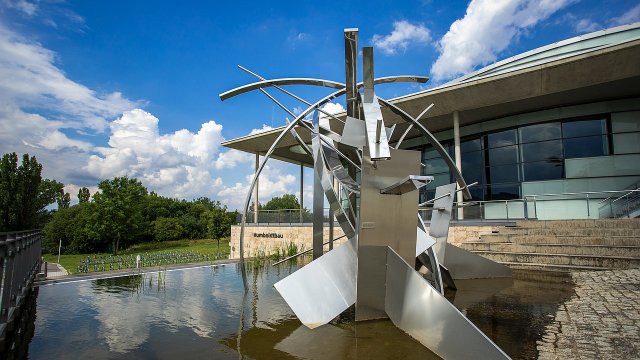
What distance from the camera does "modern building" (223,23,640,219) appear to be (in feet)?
59.9

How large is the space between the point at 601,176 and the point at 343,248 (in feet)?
66.5

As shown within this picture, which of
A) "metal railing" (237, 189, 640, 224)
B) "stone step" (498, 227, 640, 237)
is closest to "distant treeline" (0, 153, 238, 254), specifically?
"metal railing" (237, 189, 640, 224)

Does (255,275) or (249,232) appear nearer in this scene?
(255,275)

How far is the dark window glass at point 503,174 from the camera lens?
23281 mm

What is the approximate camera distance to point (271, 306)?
7852 millimetres

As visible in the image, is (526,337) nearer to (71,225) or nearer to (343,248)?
(343,248)

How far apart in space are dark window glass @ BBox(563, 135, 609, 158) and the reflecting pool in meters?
14.3

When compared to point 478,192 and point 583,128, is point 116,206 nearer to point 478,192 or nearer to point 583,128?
point 478,192

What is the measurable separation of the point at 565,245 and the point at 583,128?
11.4m

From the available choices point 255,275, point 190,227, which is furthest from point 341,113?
point 190,227

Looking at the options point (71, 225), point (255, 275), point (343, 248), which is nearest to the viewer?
point (343, 248)

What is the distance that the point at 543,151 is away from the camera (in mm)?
22359

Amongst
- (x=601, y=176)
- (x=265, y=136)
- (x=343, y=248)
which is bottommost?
(x=343, y=248)

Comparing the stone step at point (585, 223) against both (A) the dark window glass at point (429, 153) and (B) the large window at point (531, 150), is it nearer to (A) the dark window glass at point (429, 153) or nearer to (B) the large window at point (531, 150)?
(B) the large window at point (531, 150)
